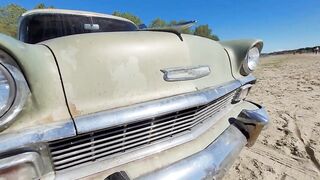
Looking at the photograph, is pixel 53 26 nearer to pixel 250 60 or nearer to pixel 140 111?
pixel 140 111

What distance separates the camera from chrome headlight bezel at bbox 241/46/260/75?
238 cm

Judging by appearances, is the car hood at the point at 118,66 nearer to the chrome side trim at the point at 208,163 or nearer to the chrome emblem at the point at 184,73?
the chrome emblem at the point at 184,73

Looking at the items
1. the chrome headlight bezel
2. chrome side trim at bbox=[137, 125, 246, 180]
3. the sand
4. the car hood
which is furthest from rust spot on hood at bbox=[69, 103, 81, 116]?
the sand

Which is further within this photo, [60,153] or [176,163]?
[176,163]

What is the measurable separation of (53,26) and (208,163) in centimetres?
197

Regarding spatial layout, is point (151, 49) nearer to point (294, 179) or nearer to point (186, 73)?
point (186, 73)

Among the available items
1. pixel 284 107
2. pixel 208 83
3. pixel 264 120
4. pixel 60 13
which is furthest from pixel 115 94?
pixel 284 107

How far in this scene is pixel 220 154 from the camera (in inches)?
65.6

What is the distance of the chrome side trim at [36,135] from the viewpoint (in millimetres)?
1021

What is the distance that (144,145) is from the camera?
144 centimetres

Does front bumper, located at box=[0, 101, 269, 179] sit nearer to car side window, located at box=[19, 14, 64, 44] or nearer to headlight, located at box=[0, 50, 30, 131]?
headlight, located at box=[0, 50, 30, 131]

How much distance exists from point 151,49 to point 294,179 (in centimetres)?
200

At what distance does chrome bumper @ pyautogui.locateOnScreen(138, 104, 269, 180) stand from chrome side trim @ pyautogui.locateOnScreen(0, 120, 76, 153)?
1.51 feet

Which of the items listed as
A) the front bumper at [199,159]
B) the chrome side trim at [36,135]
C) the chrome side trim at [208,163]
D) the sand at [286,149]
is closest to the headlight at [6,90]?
the chrome side trim at [36,135]
